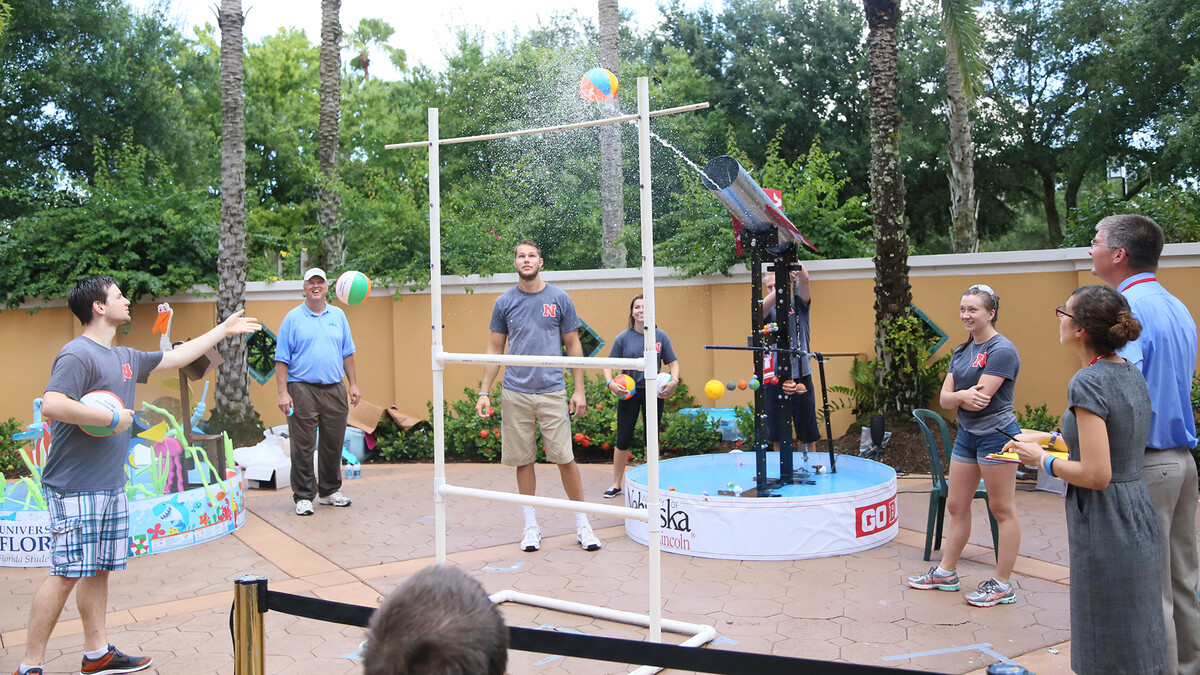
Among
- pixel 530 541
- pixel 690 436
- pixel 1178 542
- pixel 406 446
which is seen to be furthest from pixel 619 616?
pixel 406 446

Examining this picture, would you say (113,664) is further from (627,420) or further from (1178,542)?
(1178,542)

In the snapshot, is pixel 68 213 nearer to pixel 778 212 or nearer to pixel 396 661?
pixel 778 212

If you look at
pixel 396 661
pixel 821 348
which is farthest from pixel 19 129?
pixel 396 661

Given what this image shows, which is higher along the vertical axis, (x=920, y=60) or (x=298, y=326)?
(x=920, y=60)

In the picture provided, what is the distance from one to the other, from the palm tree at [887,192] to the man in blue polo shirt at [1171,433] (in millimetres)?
5165

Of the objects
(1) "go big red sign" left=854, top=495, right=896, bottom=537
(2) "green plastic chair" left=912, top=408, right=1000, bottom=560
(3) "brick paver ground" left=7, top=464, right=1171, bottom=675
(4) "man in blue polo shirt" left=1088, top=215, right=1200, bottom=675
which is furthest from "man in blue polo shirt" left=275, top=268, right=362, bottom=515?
(4) "man in blue polo shirt" left=1088, top=215, right=1200, bottom=675

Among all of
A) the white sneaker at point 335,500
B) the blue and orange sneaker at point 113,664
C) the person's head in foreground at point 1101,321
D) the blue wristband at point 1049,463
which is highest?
the person's head in foreground at point 1101,321

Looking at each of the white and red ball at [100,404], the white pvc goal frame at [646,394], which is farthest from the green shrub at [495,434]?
the white and red ball at [100,404]

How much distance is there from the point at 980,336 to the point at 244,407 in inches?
339

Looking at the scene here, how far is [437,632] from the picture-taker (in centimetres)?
140

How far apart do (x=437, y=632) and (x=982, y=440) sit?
3.81 m

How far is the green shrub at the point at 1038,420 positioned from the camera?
8031 millimetres

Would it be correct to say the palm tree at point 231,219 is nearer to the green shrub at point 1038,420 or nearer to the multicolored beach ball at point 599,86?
the multicolored beach ball at point 599,86

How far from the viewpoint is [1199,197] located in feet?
42.3
